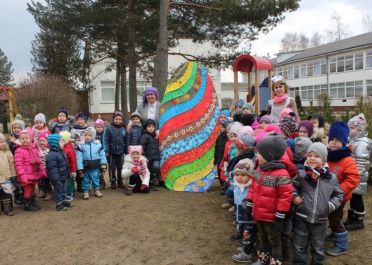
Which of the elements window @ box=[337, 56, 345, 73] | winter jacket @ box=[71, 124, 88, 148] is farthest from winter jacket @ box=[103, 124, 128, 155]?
window @ box=[337, 56, 345, 73]

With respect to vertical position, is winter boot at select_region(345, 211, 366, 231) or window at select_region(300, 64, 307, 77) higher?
window at select_region(300, 64, 307, 77)

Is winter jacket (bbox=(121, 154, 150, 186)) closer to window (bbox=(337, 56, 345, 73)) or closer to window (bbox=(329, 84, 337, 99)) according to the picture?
window (bbox=(337, 56, 345, 73))

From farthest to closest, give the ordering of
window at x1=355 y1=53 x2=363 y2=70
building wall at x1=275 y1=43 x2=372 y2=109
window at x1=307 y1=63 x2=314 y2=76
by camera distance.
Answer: window at x1=307 y1=63 x2=314 y2=76
window at x1=355 y1=53 x2=363 y2=70
building wall at x1=275 y1=43 x2=372 y2=109

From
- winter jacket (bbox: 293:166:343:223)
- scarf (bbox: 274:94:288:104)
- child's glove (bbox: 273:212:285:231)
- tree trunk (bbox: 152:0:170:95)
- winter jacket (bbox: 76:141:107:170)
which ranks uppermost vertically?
tree trunk (bbox: 152:0:170:95)

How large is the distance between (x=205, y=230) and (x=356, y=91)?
36.9 metres

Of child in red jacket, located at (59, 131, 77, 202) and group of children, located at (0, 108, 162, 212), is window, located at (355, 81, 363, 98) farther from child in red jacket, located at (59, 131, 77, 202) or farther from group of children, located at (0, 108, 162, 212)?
child in red jacket, located at (59, 131, 77, 202)

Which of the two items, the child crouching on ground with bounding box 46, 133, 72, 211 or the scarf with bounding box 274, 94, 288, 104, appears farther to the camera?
the child crouching on ground with bounding box 46, 133, 72, 211

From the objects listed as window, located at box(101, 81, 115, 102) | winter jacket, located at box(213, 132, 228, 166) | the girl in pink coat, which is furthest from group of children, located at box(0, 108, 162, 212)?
window, located at box(101, 81, 115, 102)

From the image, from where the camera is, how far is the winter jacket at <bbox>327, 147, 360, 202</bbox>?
13.6 ft

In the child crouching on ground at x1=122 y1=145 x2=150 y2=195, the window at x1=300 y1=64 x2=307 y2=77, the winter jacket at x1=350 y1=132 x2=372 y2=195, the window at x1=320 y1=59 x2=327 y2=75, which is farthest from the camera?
the window at x1=300 y1=64 x2=307 y2=77

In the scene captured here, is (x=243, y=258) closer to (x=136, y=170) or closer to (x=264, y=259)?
(x=264, y=259)

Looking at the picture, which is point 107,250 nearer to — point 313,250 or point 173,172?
point 313,250

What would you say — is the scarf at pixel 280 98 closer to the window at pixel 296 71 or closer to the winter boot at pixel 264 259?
the winter boot at pixel 264 259

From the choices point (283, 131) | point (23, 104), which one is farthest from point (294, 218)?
point (23, 104)
